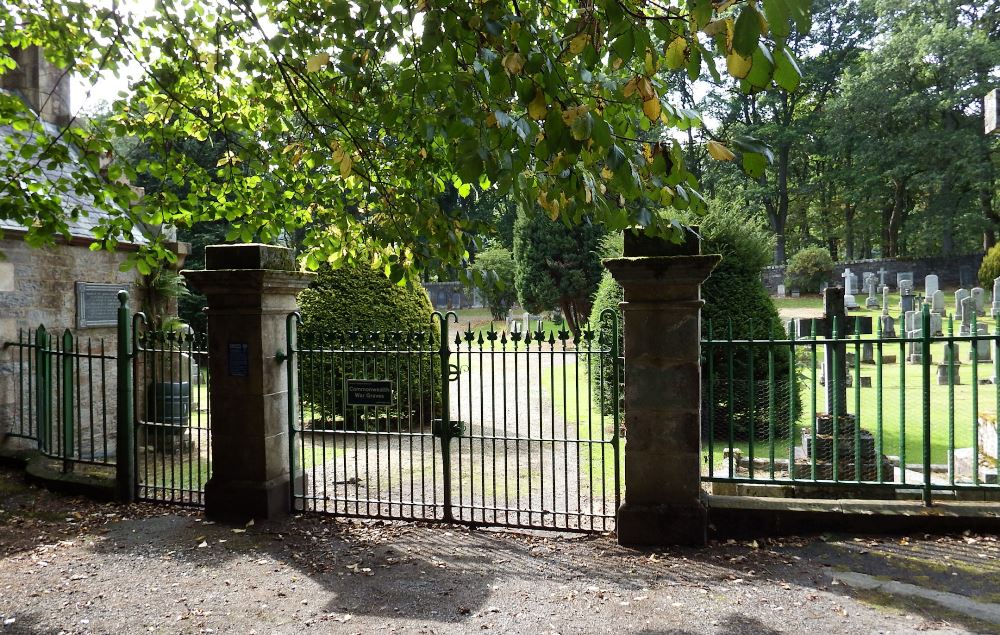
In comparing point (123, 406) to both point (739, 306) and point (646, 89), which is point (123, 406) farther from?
point (739, 306)

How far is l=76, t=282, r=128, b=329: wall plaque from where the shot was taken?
29.6ft

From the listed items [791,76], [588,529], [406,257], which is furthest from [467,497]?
[791,76]

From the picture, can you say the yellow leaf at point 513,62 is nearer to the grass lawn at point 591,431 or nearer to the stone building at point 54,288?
the grass lawn at point 591,431

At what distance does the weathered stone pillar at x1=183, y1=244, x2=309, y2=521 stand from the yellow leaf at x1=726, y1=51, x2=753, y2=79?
4404 millimetres

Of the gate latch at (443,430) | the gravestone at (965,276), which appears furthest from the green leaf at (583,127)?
the gravestone at (965,276)

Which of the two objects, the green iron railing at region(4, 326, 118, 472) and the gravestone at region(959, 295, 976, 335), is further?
the gravestone at region(959, 295, 976, 335)

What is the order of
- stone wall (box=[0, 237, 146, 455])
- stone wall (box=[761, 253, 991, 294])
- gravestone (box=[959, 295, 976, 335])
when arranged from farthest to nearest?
stone wall (box=[761, 253, 991, 294]), gravestone (box=[959, 295, 976, 335]), stone wall (box=[0, 237, 146, 455])

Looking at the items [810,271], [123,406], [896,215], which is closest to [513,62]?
[123,406]

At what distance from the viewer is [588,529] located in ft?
18.6

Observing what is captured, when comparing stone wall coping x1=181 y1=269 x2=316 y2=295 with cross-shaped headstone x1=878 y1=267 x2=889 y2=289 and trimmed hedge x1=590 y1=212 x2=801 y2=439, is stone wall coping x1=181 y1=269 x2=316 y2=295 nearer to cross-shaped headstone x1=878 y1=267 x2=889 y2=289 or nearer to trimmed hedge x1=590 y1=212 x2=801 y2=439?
trimmed hedge x1=590 y1=212 x2=801 y2=439

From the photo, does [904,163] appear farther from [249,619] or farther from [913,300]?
[249,619]

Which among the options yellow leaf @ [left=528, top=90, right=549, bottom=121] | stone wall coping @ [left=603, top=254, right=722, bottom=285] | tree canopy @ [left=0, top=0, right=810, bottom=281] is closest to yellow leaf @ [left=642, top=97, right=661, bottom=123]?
tree canopy @ [left=0, top=0, right=810, bottom=281]

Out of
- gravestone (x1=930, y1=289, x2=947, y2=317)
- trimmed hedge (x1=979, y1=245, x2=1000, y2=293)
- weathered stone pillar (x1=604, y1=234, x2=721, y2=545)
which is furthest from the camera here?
trimmed hedge (x1=979, y1=245, x2=1000, y2=293)

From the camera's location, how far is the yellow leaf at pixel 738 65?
8.09ft
